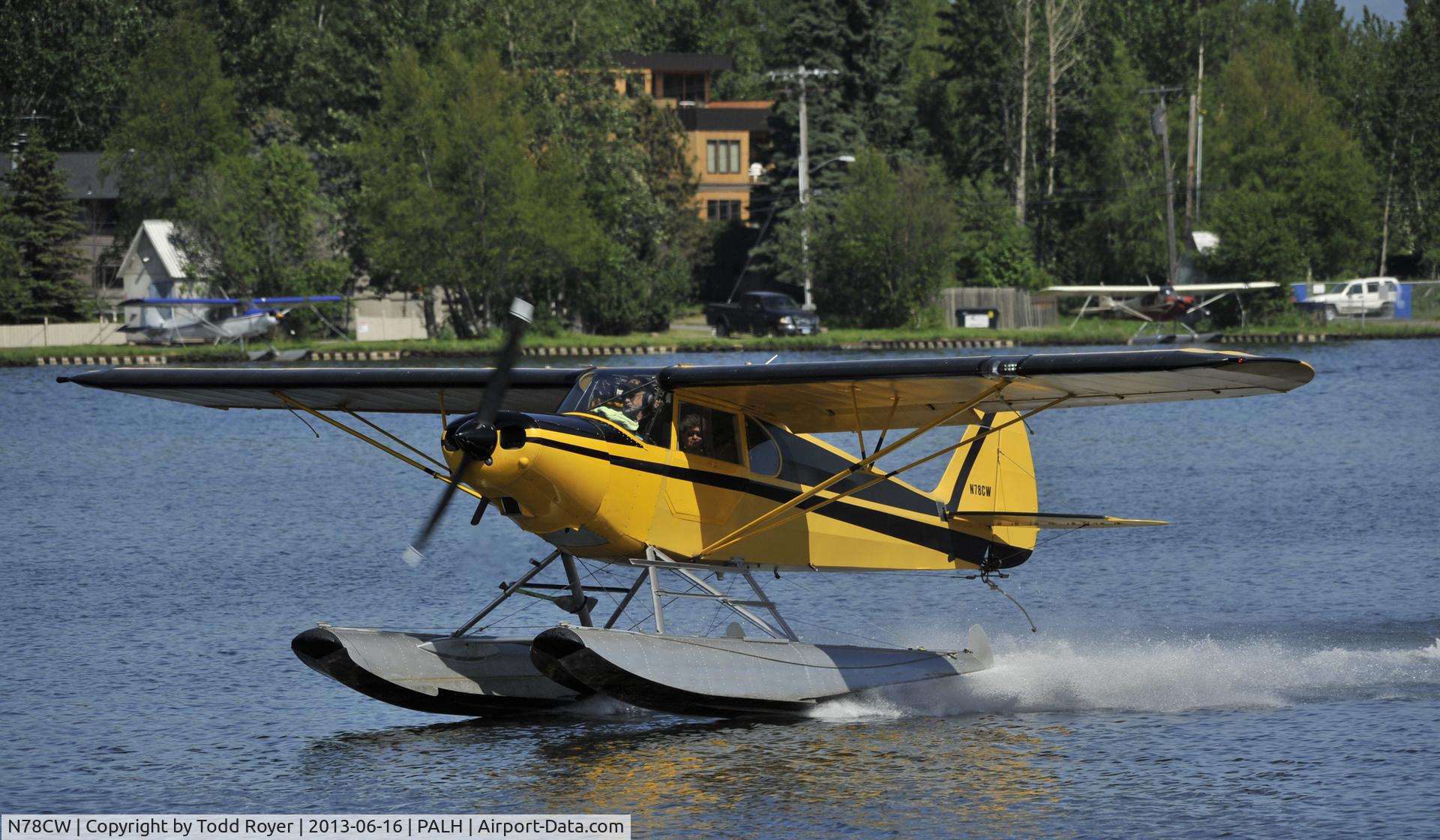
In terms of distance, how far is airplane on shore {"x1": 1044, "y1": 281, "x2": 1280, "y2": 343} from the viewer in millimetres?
60094

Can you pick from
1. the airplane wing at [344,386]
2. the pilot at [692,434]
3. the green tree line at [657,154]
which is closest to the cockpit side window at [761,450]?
the pilot at [692,434]

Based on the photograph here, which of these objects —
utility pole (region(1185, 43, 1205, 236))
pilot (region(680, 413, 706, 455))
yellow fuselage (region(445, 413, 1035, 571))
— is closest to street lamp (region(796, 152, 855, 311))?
utility pole (region(1185, 43, 1205, 236))

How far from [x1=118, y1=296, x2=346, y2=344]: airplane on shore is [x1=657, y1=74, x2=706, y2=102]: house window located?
107 ft

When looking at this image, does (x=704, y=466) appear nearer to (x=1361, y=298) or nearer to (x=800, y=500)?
(x=800, y=500)

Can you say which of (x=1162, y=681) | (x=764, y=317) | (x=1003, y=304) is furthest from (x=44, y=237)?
(x=1162, y=681)

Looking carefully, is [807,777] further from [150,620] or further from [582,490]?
[150,620]

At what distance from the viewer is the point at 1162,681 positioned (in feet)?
46.2

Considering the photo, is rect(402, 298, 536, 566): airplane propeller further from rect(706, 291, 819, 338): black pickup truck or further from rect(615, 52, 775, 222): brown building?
rect(615, 52, 775, 222): brown building

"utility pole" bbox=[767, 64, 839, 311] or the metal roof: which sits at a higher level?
the metal roof

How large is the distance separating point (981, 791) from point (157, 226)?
60.5 metres

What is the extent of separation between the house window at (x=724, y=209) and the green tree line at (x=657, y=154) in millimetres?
6306

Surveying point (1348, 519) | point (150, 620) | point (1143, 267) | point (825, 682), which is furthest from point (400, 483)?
point (1143, 267)

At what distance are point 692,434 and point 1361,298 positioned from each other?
6313cm

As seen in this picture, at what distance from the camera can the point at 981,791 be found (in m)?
11.0
